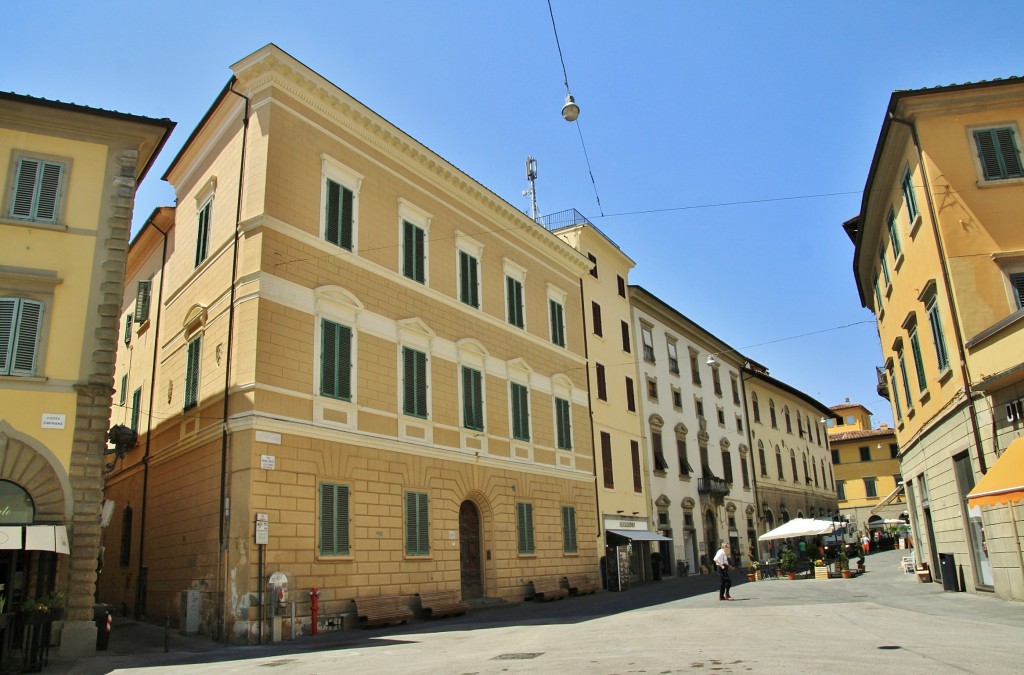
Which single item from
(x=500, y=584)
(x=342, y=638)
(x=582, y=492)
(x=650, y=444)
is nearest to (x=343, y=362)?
(x=342, y=638)

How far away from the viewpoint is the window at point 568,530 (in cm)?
2536

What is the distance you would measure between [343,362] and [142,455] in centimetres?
702

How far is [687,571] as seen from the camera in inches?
1439

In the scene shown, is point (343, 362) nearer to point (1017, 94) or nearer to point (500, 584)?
point (500, 584)

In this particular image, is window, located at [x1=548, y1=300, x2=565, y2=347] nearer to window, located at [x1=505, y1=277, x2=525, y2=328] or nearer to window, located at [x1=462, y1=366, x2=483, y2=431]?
window, located at [x1=505, y1=277, x2=525, y2=328]

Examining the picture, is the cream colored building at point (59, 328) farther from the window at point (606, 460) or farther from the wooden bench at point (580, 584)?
the window at point (606, 460)

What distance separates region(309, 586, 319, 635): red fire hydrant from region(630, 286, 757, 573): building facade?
20248 mm

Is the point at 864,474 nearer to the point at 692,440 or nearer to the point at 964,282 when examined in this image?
the point at 692,440

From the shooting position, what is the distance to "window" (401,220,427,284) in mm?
21016

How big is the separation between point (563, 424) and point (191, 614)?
45.2 ft

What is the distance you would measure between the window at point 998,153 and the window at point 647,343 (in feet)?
66.1

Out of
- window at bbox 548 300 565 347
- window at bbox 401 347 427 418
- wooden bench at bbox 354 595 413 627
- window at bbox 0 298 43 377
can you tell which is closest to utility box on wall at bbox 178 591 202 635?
wooden bench at bbox 354 595 413 627

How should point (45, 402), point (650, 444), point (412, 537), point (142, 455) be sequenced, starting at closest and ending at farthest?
point (45, 402)
point (412, 537)
point (142, 455)
point (650, 444)

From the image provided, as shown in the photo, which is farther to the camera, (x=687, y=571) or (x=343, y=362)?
(x=687, y=571)
